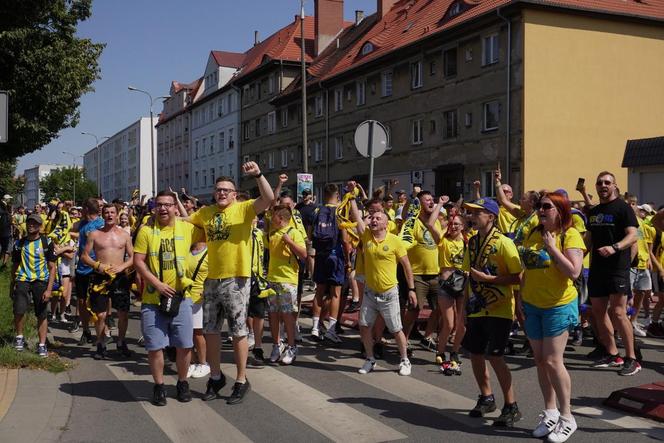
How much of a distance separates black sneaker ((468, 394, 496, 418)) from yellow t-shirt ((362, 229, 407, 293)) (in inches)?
81.6

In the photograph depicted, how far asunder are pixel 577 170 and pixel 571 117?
202 centimetres

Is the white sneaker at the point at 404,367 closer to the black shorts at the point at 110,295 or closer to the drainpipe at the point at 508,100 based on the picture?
the black shorts at the point at 110,295

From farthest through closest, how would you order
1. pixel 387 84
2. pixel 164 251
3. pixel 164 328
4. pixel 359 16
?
pixel 359 16 < pixel 387 84 < pixel 164 251 < pixel 164 328

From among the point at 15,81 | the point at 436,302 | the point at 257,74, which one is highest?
the point at 257,74

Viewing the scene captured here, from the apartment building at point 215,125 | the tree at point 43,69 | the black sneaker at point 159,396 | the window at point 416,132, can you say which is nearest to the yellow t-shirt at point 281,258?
the black sneaker at point 159,396

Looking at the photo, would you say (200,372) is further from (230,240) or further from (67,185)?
(67,185)

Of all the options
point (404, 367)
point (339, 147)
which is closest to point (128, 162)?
point (339, 147)

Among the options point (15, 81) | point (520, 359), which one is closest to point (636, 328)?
point (520, 359)

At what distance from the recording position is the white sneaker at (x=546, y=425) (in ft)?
17.4

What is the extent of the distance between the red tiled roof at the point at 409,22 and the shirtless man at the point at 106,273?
20211 millimetres

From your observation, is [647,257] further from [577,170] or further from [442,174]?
[442,174]

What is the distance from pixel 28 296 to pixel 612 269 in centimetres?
676

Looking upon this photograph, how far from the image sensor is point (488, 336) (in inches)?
226

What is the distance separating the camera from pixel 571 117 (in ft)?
87.5
